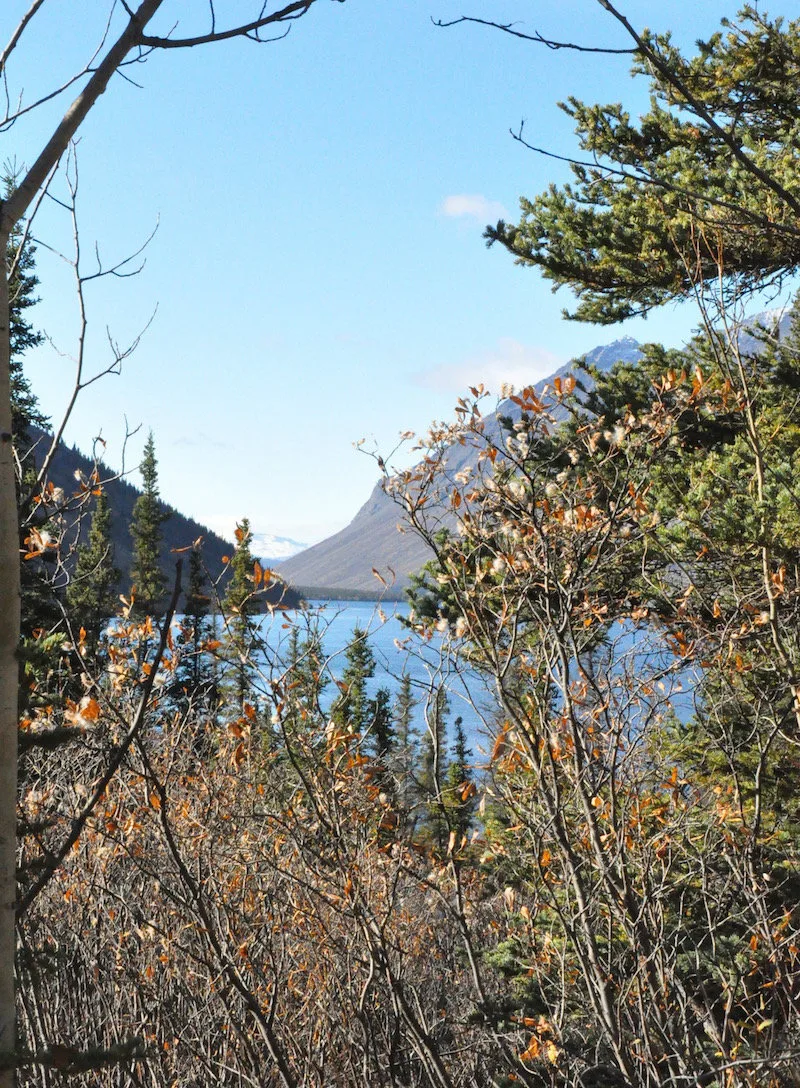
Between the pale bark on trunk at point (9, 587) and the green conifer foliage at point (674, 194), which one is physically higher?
the green conifer foliage at point (674, 194)

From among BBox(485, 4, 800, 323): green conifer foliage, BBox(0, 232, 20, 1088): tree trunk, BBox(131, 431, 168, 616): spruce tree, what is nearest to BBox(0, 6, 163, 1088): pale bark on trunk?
BBox(0, 232, 20, 1088): tree trunk

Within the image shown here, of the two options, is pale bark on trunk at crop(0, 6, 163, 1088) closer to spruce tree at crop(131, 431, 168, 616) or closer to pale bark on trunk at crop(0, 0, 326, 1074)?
pale bark on trunk at crop(0, 0, 326, 1074)

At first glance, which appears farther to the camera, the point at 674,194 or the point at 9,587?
the point at 674,194

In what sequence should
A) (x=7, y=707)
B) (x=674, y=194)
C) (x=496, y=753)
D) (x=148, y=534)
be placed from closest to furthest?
(x=7, y=707) < (x=496, y=753) < (x=674, y=194) < (x=148, y=534)

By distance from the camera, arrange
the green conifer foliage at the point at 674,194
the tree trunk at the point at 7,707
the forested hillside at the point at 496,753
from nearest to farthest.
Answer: the tree trunk at the point at 7,707, the forested hillside at the point at 496,753, the green conifer foliage at the point at 674,194

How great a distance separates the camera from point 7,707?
1.05 meters

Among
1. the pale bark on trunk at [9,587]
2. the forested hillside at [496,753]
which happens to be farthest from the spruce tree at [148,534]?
the pale bark on trunk at [9,587]

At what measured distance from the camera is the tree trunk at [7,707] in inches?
39.3

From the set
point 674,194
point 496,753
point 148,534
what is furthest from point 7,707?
point 148,534

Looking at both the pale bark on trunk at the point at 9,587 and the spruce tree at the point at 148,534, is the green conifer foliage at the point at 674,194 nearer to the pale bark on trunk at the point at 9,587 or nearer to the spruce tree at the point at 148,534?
the pale bark on trunk at the point at 9,587

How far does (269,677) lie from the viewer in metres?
3.50

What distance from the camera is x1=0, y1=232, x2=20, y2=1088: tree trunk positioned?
1.00 meters

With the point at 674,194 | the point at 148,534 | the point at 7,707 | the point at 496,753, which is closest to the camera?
the point at 7,707

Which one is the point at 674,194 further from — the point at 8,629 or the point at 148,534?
the point at 148,534
